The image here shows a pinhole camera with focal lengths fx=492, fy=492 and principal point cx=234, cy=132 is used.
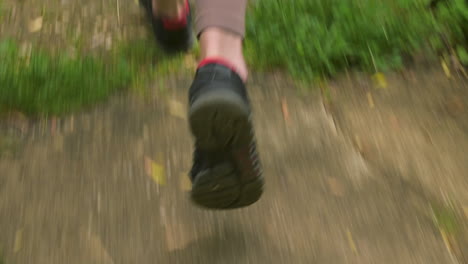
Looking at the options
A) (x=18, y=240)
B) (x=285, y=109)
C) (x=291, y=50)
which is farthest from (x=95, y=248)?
(x=291, y=50)

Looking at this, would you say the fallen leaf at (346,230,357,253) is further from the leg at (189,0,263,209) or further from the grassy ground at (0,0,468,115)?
the grassy ground at (0,0,468,115)

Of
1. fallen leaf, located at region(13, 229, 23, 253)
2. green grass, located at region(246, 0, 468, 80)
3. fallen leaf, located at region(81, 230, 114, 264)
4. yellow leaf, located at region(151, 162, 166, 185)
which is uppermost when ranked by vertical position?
green grass, located at region(246, 0, 468, 80)

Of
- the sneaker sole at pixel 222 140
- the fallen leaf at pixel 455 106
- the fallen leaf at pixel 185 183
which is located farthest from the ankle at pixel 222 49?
the fallen leaf at pixel 455 106

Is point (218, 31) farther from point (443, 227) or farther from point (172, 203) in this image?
point (443, 227)

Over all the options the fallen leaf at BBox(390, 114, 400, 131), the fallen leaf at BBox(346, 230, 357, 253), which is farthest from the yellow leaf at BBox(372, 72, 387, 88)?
the fallen leaf at BBox(346, 230, 357, 253)

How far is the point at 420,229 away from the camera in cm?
144

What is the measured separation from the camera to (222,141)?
1046 mm

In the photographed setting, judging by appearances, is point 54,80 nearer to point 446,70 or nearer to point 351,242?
point 351,242

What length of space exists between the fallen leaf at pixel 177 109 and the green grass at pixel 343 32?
337 millimetres

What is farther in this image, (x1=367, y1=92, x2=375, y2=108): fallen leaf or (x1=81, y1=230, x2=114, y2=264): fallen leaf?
Result: (x1=367, y1=92, x2=375, y2=108): fallen leaf

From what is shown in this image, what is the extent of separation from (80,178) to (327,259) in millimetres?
779

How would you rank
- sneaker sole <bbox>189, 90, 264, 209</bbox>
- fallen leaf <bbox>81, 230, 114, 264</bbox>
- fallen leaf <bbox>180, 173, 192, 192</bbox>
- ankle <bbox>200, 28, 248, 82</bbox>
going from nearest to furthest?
1. sneaker sole <bbox>189, 90, 264, 209</bbox>
2. ankle <bbox>200, 28, 248, 82</bbox>
3. fallen leaf <bbox>81, 230, 114, 264</bbox>
4. fallen leaf <bbox>180, 173, 192, 192</bbox>

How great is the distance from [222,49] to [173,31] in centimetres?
71

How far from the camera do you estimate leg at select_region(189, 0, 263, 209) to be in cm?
99
